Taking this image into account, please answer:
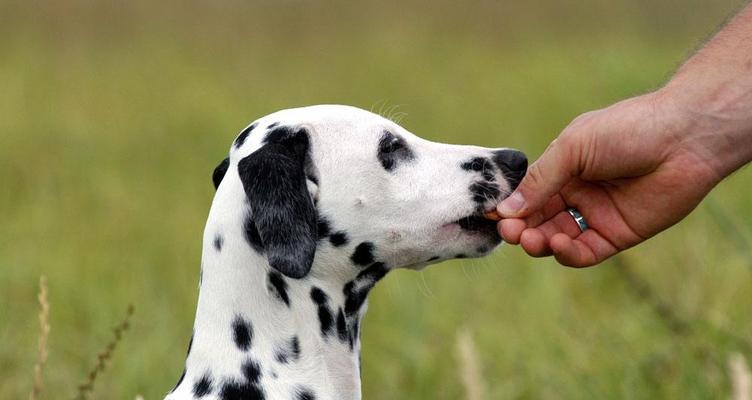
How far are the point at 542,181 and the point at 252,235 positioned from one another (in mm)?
853

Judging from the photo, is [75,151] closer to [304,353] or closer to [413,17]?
[304,353]

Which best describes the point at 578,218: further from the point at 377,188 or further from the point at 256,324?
the point at 256,324

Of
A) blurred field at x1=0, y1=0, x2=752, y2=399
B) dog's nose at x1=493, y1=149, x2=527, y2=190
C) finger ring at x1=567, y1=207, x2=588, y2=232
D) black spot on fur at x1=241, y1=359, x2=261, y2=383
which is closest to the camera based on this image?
black spot on fur at x1=241, y1=359, x2=261, y2=383

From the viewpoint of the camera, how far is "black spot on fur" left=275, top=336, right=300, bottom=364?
373 centimetres

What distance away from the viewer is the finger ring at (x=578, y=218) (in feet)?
13.3

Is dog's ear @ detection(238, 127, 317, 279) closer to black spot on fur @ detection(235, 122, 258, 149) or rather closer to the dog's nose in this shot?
black spot on fur @ detection(235, 122, 258, 149)

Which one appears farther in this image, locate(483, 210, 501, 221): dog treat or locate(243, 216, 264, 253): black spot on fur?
locate(483, 210, 501, 221): dog treat

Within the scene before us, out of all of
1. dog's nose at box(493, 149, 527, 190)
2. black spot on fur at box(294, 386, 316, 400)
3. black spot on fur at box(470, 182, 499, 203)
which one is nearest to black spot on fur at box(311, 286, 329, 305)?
black spot on fur at box(294, 386, 316, 400)

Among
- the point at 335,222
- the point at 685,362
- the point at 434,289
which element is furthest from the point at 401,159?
the point at 434,289

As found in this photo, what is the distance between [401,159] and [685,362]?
1.94 metres

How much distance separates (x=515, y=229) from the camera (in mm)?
3834

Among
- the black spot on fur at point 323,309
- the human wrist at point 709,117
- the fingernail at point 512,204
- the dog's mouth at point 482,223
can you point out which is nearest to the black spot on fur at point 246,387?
the black spot on fur at point 323,309

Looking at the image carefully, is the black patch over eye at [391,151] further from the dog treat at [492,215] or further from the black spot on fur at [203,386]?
the black spot on fur at [203,386]

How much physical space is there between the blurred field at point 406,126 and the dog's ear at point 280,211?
0.93m
